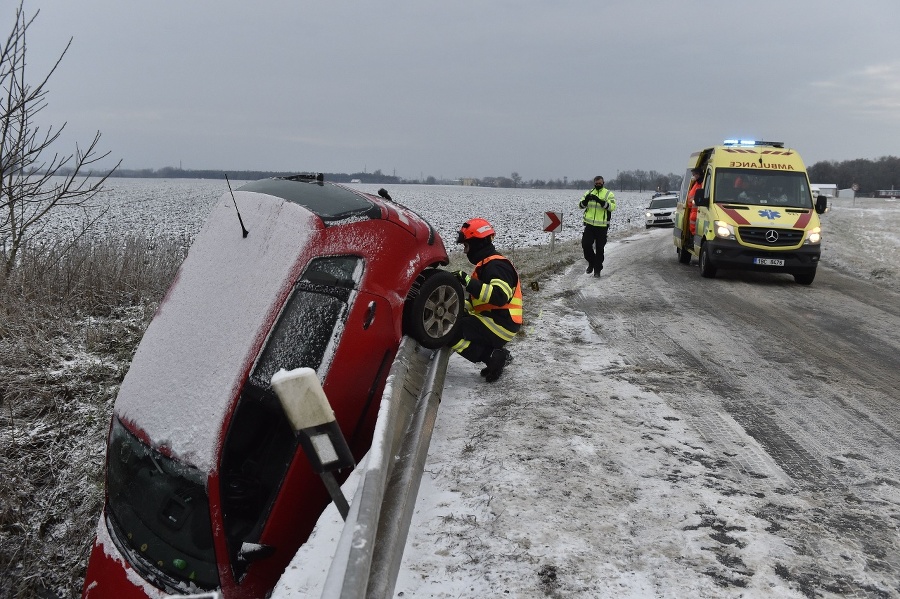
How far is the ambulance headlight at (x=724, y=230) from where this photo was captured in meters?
11.5

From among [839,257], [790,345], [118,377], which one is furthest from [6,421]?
[839,257]

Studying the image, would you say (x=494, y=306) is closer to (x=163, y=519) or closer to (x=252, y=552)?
(x=252, y=552)

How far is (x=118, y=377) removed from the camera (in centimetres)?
748

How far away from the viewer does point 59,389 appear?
7.05 metres

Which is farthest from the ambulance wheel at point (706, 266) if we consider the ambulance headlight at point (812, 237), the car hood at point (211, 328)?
the car hood at point (211, 328)

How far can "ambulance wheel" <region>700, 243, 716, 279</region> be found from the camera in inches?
469

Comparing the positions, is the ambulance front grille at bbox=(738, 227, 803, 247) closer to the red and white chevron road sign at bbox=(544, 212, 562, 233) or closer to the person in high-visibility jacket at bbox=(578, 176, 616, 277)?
the person in high-visibility jacket at bbox=(578, 176, 616, 277)

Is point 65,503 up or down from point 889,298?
down

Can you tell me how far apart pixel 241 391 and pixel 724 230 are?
33.3ft

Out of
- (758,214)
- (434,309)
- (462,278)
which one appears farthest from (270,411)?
(758,214)

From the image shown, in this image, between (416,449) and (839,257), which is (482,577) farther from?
(839,257)

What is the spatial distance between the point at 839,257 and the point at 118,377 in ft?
50.0

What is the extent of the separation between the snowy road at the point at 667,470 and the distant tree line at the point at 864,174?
96.9m

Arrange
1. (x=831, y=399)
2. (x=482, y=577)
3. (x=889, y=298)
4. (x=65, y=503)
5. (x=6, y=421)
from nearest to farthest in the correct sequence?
(x=482, y=577) < (x=831, y=399) < (x=65, y=503) < (x=6, y=421) < (x=889, y=298)
